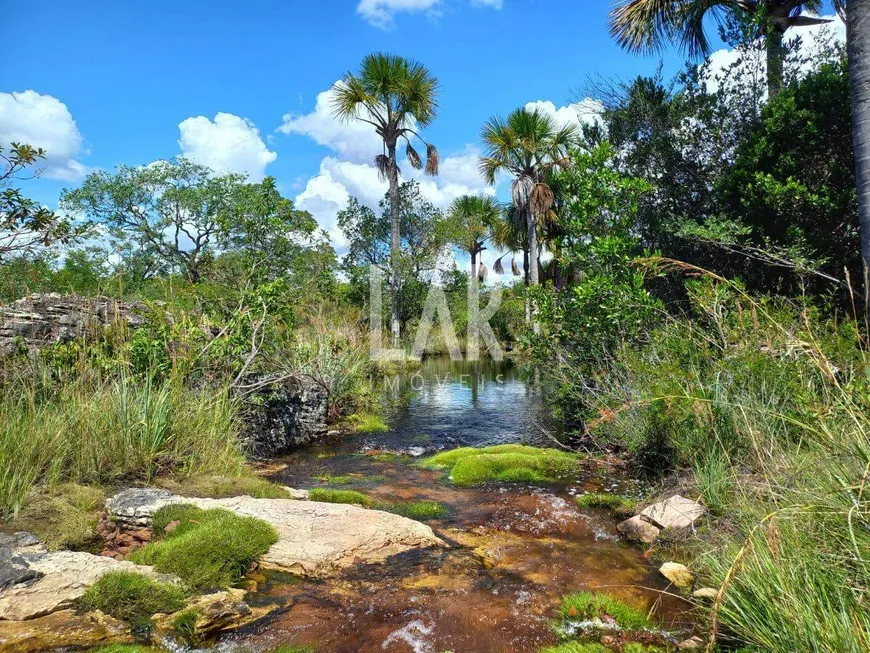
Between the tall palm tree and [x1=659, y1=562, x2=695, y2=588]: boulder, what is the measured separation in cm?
1879

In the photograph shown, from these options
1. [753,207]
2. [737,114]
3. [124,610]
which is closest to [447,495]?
[124,610]

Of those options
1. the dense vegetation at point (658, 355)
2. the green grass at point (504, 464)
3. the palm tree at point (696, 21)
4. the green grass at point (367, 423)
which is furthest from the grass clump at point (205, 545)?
the palm tree at point (696, 21)

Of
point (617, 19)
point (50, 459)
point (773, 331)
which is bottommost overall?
point (50, 459)

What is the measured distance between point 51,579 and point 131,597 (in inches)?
21.1

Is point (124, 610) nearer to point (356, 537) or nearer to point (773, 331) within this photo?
point (356, 537)

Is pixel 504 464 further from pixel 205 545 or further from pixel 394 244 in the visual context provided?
pixel 394 244

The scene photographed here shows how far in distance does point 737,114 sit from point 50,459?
12212 mm

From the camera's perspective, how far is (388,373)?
740 inches

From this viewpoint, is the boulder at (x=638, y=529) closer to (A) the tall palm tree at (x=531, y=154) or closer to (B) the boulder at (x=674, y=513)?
(B) the boulder at (x=674, y=513)

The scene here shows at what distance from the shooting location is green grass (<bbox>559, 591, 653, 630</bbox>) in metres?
3.40

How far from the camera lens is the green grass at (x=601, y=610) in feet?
11.1

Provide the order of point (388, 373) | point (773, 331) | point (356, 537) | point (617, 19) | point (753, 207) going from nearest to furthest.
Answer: point (356, 537) → point (773, 331) → point (753, 207) → point (617, 19) → point (388, 373)

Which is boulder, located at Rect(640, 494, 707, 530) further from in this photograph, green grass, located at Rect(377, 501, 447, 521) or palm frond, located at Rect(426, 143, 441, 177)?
palm frond, located at Rect(426, 143, 441, 177)

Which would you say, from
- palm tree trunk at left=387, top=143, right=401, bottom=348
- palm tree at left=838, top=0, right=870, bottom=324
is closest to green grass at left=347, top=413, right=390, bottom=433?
palm tree at left=838, top=0, right=870, bottom=324
